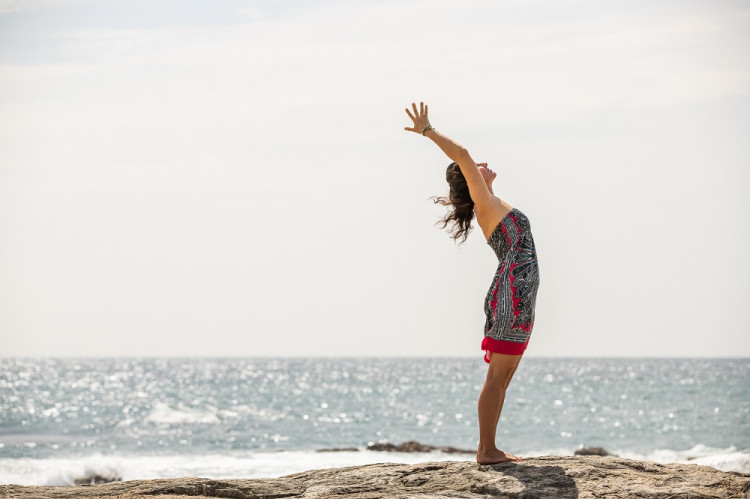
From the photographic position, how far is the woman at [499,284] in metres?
6.58

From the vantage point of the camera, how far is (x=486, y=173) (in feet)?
22.2

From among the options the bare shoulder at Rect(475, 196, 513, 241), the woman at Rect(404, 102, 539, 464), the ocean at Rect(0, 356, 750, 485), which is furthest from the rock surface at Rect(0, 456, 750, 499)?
the ocean at Rect(0, 356, 750, 485)

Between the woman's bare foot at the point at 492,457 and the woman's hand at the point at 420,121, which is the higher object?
the woman's hand at the point at 420,121

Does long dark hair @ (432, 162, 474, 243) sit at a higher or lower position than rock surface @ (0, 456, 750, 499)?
higher

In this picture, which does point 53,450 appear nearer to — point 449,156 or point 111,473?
point 111,473

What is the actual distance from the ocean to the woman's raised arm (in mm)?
15365

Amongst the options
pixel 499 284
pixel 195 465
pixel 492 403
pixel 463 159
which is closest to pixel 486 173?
pixel 463 159

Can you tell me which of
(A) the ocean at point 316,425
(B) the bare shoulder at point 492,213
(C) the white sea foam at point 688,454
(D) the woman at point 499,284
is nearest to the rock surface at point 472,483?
(D) the woman at point 499,284

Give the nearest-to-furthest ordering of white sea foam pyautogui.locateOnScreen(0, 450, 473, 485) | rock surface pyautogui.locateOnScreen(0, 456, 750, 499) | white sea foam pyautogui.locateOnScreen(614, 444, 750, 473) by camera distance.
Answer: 1. rock surface pyautogui.locateOnScreen(0, 456, 750, 499)
2. white sea foam pyautogui.locateOnScreen(0, 450, 473, 485)
3. white sea foam pyautogui.locateOnScreen(614, 444, 750, 473)

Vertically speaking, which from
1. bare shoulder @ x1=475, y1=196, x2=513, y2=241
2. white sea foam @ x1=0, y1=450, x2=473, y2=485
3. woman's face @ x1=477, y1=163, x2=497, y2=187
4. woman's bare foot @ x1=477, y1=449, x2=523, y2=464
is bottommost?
white sea foam @ x1=0, y1=450, x2=473, y2=485

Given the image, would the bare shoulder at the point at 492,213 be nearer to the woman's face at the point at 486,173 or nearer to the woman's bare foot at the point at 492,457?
the woman's face at the point at 486,173

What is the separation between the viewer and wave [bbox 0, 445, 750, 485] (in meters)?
22.5

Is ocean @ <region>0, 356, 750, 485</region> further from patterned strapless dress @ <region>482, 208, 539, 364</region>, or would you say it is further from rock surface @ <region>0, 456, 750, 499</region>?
patterned strapless dress @ <region>482, 208, 539, 364</region>

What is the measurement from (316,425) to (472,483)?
32203 mm
